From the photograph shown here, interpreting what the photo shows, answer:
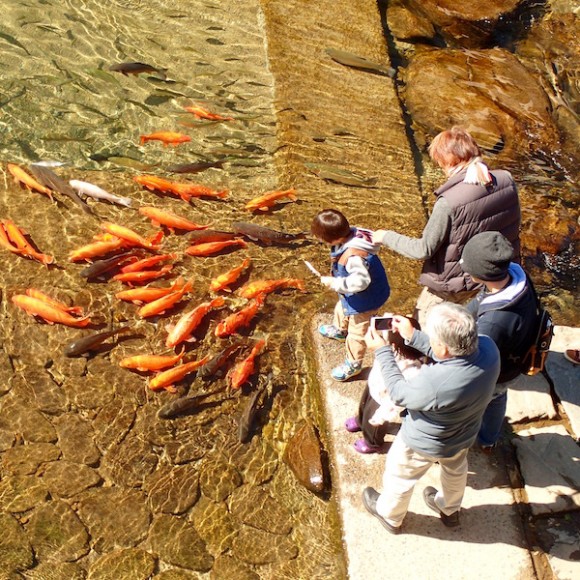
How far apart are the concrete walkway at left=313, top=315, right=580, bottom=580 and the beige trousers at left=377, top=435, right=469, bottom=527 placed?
0.27 m

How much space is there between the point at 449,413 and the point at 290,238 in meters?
4.00

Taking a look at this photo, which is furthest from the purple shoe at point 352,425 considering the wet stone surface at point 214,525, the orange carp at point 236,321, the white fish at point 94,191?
the white fish at point 94,191

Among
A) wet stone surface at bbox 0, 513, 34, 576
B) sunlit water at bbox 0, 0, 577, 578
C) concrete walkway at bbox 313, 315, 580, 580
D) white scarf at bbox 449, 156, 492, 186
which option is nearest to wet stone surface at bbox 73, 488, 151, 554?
sunlit water at bbox 0, 0, 577, 578

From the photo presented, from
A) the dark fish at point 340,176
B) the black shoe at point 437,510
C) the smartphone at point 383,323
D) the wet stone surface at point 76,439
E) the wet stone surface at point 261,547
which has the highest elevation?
the smartphone at point 383,323

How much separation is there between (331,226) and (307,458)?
2079mm

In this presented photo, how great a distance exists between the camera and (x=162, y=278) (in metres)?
6.85

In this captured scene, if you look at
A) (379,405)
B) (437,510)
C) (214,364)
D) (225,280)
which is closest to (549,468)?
(437,510)

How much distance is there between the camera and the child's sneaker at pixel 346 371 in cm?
592

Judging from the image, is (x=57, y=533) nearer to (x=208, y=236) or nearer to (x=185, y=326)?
(x=185, y=326)

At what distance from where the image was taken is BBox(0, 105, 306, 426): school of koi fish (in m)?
6.06

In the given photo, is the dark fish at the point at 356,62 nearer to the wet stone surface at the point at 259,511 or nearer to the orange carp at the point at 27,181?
the orange carp at the point at 27,181

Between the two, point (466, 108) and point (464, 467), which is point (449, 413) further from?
point (466, 108)

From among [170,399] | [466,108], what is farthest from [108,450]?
[466,108]

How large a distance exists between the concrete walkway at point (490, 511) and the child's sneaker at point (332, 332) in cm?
56
